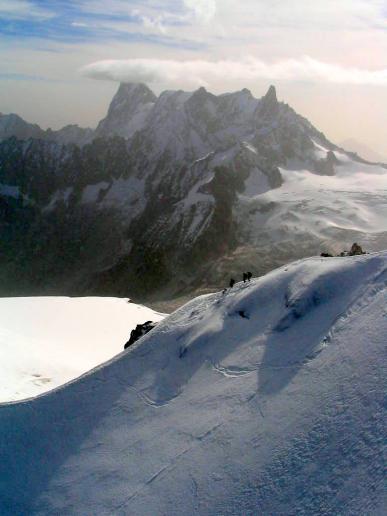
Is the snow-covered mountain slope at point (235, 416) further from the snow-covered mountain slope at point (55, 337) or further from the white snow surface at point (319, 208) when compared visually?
the white snow surface at point (319, 208)

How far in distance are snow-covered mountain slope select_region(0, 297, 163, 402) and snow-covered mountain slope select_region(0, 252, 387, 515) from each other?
29.8ft

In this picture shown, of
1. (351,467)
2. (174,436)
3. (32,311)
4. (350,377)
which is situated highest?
(350,377)

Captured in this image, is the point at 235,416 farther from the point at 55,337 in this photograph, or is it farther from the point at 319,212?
the point at 319,212

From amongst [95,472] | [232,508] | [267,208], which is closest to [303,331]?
[232,508]

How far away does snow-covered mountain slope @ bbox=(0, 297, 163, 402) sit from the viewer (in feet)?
115

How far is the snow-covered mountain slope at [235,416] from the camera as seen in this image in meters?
15.9

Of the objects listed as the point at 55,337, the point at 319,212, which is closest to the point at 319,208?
the point at 319,212

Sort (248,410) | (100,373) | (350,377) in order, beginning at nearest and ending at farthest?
1. (350,377)
2. (248,410)
3. (100,373)

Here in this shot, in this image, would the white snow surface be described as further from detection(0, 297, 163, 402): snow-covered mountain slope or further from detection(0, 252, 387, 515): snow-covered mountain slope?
detection(0, 252, 387, 515): snow-covered mountain slope

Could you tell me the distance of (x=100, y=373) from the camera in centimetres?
2698

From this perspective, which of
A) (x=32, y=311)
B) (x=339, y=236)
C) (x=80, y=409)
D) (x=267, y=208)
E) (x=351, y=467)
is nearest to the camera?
(x=351, y=467)

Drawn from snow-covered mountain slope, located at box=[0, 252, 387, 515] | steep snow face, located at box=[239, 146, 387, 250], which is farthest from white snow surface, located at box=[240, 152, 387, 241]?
snow-covered mountain slope, located at box=[0, 252, 387, 515]

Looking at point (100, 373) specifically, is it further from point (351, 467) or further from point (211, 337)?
point (351, 467)

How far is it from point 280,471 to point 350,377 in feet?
12.8
